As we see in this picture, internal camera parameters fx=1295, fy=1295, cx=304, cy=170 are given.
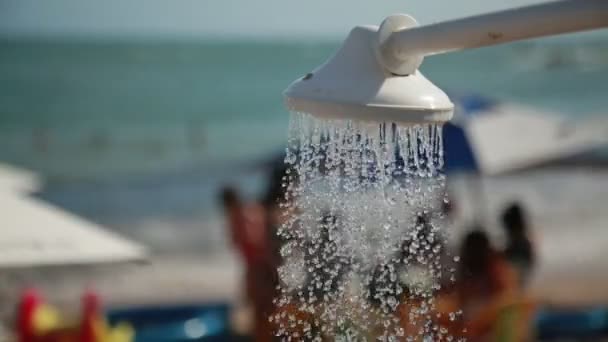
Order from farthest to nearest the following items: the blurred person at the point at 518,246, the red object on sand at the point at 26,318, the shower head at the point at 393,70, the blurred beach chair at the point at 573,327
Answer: the blurred beach chair at the point at 573,327 < the blurred person at the point at 518,246 < the red object on sand at the point at 26,318 < the shower head at the point at 393,70

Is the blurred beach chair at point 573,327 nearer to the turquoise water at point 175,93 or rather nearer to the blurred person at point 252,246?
the blurred person at point 252,246

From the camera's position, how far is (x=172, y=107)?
27.5 m

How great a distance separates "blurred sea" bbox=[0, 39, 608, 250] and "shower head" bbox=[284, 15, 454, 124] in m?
14.8

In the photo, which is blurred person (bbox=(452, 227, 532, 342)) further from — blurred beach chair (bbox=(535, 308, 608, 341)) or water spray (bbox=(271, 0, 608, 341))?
water spray (bbox=(271, 0, 608, 341))

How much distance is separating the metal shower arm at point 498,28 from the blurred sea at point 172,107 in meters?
14.9

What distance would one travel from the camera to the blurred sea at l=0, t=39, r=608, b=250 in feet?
64.1

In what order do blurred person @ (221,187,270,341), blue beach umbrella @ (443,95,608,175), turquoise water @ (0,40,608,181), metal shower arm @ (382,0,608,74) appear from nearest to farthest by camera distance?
metal shower arm @ (382,0,608,74), blurred person @ (221,187,270,341), blue beach umbrella @ (443,95,608,175), turquoise water @ (0,40,608,181)

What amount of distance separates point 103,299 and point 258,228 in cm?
667

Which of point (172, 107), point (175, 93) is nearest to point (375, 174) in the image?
point (172, 107)

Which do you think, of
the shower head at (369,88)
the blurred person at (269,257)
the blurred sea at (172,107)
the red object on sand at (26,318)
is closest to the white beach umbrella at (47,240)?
the red object on sand at (26,318)

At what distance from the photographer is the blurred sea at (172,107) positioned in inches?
770

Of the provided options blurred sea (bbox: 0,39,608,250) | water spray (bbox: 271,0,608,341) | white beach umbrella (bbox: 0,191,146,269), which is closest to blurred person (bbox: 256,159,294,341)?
white beach umbrella (bbox: 0,191,146,269)

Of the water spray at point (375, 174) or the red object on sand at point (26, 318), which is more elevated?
the water spray at point (375, 174)

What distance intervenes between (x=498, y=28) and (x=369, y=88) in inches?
8.1
